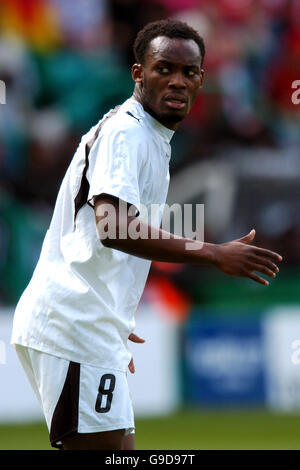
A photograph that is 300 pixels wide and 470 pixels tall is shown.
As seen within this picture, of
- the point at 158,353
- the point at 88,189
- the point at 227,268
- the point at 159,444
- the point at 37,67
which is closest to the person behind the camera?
the point at 227,268

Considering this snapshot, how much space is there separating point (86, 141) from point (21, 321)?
776 millimetres

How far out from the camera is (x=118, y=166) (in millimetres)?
3463

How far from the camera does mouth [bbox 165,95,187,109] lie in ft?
12.1

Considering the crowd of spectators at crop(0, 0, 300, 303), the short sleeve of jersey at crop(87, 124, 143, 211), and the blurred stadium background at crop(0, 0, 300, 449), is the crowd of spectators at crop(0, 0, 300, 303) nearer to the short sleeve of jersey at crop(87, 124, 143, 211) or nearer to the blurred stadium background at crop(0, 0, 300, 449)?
the blurred stadium background at crop(0, 0, 300, 449)

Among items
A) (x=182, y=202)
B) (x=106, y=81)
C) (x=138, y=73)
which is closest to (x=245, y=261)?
(x=138, y=73)

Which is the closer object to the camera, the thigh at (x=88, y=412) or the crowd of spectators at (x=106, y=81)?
the thigh at (x=88, y=412)

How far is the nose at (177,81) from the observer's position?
366 cm

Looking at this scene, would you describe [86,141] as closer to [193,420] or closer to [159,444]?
[159,444]

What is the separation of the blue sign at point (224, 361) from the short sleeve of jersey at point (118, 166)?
273 inches

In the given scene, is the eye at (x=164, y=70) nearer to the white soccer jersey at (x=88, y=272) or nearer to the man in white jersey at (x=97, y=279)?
the man in white jersey at (x=97, y=279)

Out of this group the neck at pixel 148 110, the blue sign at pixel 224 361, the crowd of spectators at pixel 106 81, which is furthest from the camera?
the crowd of spectators at pixel 106 81

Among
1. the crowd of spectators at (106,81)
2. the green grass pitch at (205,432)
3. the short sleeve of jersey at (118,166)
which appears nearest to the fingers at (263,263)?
the short sleeve of jersey at (118,166)
